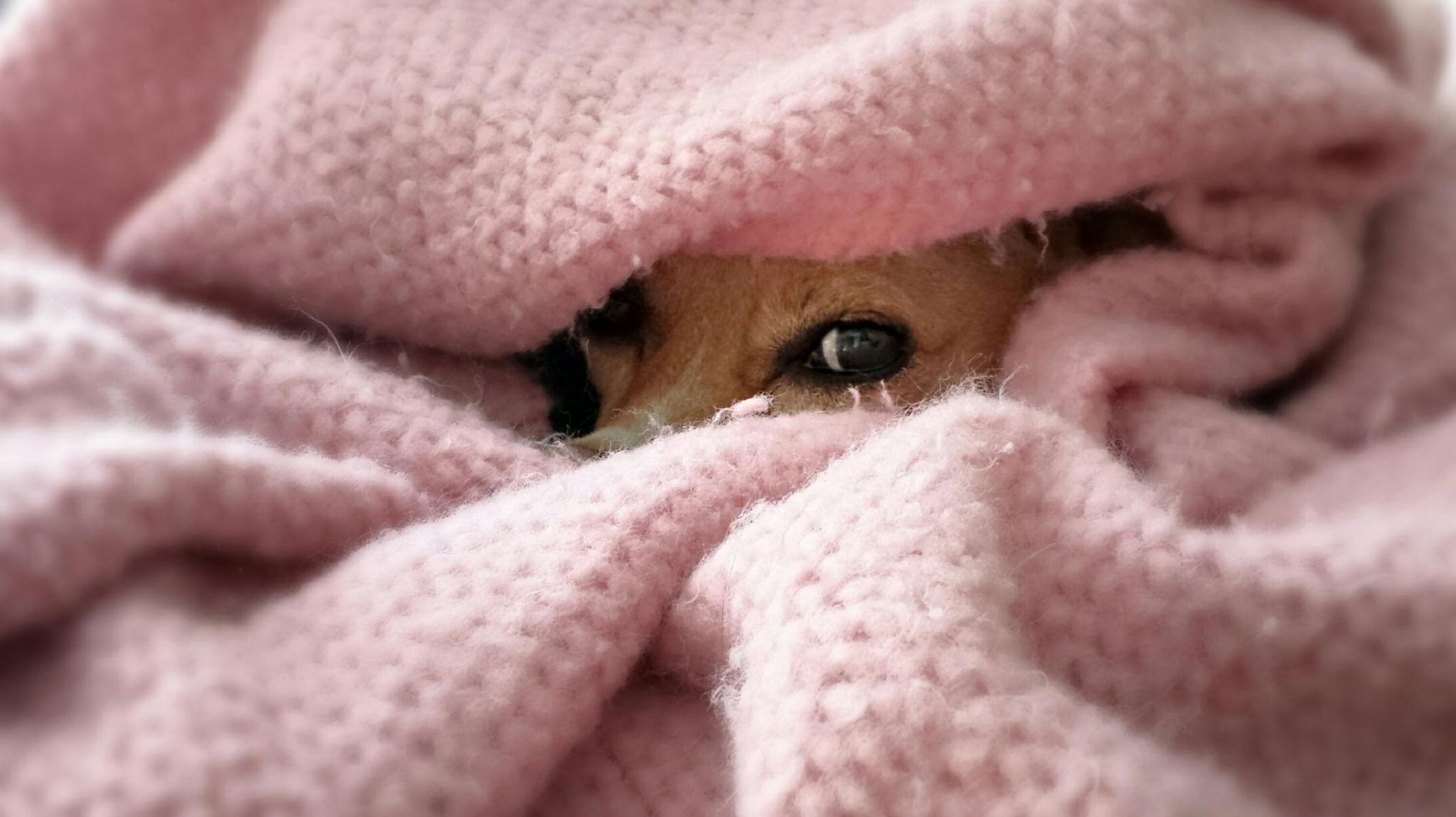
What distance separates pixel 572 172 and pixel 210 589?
14.5 inches

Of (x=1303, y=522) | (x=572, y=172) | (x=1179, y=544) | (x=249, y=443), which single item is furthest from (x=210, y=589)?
(x=1303, y=522)

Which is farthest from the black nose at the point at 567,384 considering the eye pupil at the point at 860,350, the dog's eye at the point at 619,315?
the eye pupil at the point at 860,350

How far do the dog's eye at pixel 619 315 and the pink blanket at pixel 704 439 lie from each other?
65 mm

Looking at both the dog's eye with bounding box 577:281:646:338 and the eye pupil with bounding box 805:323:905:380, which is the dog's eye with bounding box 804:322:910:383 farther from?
the dog's eye with bounding box 577:281:646:338

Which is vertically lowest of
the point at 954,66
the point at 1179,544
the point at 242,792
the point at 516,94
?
the point at 242,792

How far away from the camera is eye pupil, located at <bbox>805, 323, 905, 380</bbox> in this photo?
740 millimetres

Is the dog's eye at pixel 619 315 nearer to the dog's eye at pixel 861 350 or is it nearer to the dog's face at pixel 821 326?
the dog's face at pixel 821 326

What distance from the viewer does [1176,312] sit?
0.74 m

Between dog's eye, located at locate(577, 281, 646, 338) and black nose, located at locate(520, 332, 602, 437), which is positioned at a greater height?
dog's eye, located at locate(577, 281, 646, 338)

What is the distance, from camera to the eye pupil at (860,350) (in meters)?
0.74

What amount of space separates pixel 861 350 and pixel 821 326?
3cm

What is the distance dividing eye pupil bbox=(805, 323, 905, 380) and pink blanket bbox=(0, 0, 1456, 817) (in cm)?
6

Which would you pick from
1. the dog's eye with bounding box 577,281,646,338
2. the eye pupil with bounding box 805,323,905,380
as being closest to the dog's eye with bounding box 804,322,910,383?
the eye pupil with bounding box 805,323,905,380

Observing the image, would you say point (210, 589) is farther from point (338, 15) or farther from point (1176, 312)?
point (1176, 312)
